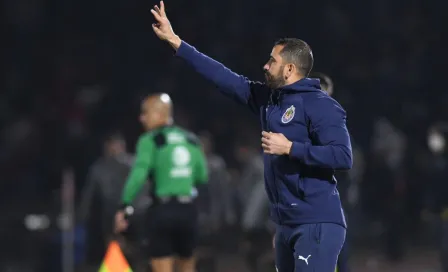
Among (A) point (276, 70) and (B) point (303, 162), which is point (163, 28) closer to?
(A) point (276, 70)

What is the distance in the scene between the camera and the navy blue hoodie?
21.3 ft

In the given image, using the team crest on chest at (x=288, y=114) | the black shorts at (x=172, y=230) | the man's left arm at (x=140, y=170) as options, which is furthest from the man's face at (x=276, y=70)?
the black shorts at (x=172, y=230)

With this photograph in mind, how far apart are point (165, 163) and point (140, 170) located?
0.32 metres

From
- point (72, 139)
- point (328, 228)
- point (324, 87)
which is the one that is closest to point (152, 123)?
point (324, 87)

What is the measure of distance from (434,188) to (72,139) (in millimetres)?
9173

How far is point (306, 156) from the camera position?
254 inches

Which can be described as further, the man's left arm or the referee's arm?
the referee's arm

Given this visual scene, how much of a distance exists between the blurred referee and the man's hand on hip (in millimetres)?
4207

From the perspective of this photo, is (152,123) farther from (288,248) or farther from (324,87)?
(288,248)

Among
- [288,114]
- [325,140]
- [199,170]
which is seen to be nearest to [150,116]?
[199,170]

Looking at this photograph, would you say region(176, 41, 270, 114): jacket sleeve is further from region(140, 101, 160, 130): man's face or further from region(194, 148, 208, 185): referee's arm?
region(194, 148, 208, 185): referee's arm

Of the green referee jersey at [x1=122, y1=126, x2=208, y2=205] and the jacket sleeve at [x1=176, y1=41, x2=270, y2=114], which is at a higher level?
the green referee jersey at [x1=122, y1=126, x2=208, y2=205]

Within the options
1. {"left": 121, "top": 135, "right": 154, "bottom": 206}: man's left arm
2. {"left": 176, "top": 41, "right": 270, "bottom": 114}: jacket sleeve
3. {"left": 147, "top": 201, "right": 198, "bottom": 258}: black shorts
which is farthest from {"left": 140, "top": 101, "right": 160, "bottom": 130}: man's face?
{"left": 176, "top": 41, "right": 270, "bottom": 114}: jacket sleeve

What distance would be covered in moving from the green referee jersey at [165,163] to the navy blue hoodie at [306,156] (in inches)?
151
